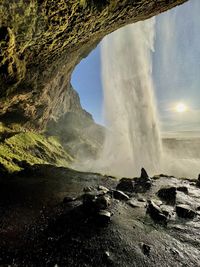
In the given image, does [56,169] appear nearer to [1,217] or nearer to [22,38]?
[1,217]

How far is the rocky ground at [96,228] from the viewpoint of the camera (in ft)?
33.5

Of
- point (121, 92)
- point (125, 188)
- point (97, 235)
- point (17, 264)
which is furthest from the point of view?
point (121, 92)

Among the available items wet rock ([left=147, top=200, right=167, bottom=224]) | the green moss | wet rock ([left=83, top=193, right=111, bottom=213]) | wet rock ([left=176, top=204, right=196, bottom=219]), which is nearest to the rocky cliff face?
the green moss

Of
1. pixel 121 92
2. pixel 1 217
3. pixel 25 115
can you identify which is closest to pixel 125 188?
pixel 1 217

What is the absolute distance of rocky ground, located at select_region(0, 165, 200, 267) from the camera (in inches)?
402

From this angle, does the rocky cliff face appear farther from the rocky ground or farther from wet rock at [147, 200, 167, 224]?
wet rock at [147, 200, 167, 224]

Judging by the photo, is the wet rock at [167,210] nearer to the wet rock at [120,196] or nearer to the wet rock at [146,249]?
the wet rock at [120,196]

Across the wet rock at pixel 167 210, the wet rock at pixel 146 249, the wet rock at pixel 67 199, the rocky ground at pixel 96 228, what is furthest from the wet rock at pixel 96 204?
the wet rock at pixel 146 249

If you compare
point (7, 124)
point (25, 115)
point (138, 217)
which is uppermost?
point (25, 115)

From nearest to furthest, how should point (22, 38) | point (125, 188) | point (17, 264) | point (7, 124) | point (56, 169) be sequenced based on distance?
point (17, 264), point (22, 38), point (125, 188), point (56, 169), point (7, 124)

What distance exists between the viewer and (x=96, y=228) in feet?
42.1

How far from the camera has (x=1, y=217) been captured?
1405 centimetres

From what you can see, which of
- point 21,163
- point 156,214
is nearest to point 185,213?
point 156,214

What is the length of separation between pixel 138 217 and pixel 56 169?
18540 millimetres
